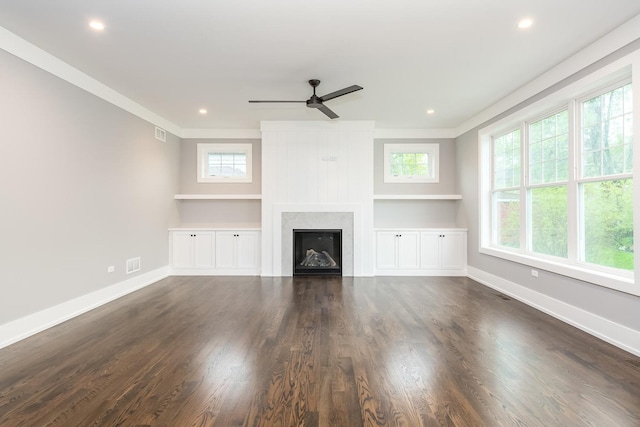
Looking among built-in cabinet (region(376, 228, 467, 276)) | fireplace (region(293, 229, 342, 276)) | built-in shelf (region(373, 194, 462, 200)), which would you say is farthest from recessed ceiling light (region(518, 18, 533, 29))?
fireplace (region(293, 229, 342, 276))

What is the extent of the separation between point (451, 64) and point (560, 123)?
59.1 inches

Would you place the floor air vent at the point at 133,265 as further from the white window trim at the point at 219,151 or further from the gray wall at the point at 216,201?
the white window trim at the point at 219,151

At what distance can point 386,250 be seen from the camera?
5.55 metres

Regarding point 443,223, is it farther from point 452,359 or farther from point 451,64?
point 452,359

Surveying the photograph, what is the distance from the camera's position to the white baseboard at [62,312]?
267cm

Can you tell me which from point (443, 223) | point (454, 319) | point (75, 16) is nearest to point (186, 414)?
point (454, 319)

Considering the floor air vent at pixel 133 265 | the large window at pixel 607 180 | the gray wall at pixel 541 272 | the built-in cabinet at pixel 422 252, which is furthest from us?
the built-in cabinet at pixel 422 252

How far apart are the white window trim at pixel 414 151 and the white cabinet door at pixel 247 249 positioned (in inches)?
112

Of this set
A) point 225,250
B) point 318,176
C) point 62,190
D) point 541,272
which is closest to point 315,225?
point 318,176

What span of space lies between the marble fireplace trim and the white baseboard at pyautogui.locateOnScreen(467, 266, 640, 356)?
232 centimetres

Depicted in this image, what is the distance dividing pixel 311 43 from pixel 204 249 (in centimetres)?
411

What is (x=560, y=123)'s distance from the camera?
3480 millimetres

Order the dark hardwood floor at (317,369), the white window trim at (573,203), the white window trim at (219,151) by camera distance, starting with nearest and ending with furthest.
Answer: the dark hardwood floor at (317,369)
the white window trim at (573,203)
the white window trim at (219,151)

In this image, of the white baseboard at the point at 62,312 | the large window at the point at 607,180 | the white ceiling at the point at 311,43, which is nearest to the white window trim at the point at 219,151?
the white ceiling at the point at 311,43
